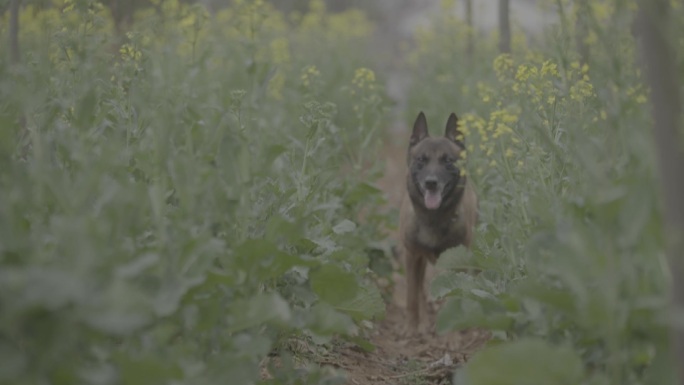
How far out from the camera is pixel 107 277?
3189mm

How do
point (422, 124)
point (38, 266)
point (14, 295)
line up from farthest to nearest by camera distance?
1. point (422, 124)
2. point (38, 266)
3. point (14, 295)

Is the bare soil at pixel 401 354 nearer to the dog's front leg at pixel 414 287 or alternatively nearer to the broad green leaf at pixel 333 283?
the dog's front leg at pixel 414 287

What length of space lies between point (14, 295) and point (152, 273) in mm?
801

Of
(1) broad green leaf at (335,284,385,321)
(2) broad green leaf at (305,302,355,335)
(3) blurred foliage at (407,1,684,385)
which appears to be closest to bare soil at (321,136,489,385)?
(1) broad green leaf at (335,284,385,321)

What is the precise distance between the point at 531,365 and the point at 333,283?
61.4 inches

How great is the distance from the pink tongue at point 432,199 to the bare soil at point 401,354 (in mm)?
1042

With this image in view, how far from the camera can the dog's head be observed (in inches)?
287

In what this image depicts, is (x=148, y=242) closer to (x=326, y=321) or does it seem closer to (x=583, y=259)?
(x=326, y=321)

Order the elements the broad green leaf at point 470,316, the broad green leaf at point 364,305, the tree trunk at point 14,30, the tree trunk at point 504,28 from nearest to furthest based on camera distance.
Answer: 1. the broad green leaf at point 470,316
2. the broad green leaf at point 364,305
3. the tree trunk at point 14,30
4. the tree trunk at point 504,28

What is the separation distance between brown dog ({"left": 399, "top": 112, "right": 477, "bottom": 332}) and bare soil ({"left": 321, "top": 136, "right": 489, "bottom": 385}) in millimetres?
319

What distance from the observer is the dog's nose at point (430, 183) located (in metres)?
7.23

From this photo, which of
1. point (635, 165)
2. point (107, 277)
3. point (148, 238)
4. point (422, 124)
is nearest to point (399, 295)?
point (422, 124)

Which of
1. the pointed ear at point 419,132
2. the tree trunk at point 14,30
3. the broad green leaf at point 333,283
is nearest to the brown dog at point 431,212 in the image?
the pointed ear at point 419,132

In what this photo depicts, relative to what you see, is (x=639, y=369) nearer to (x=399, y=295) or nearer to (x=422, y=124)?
(x=422, y=124)
